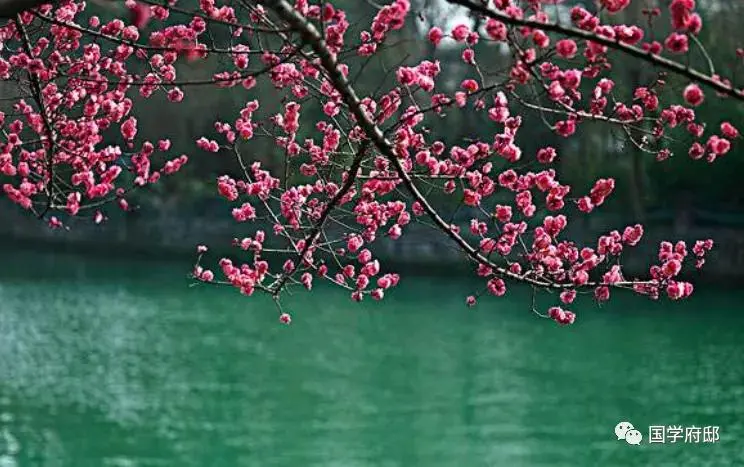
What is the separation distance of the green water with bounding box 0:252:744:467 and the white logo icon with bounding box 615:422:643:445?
120mm

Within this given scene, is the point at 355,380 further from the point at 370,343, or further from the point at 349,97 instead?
the point at 349,97

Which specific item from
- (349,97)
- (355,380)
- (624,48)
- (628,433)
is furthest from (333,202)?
(355,380)

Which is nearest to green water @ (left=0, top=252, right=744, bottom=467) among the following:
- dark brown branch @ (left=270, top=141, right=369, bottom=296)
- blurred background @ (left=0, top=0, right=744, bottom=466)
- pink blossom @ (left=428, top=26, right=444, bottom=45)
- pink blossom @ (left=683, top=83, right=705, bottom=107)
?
blurred background @ (left=0, top=0, right=744, bottom=466)

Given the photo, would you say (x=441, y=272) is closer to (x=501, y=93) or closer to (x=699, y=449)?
(x=699, y=449)

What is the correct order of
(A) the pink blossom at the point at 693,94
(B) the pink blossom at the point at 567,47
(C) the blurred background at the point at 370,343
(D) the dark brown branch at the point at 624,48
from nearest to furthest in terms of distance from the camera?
1. (D) the dark brown branch at the point at 624,48
2. (A) the pink blossom at the point at 693,94
3. (B) the pink blossom at the point at 567,47
4. (C) the blurred background at the point at 370,343

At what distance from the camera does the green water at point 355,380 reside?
340 inches

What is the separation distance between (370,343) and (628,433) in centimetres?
396

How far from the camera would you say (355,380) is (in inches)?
421

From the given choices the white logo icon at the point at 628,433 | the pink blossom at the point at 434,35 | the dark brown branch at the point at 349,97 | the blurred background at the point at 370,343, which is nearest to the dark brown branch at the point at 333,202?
the dark brown branch at the point at 349,97

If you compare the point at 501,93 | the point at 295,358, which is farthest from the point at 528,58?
the point at 295,358

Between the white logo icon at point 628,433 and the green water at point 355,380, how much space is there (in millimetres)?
120

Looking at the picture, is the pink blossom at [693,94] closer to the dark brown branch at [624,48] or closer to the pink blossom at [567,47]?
the dark brown branch at [624,48]

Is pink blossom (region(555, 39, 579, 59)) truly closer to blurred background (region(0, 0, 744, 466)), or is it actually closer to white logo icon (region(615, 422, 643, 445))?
blurred background (region(0, 0, 744, 466))

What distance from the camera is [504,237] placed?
447cm
